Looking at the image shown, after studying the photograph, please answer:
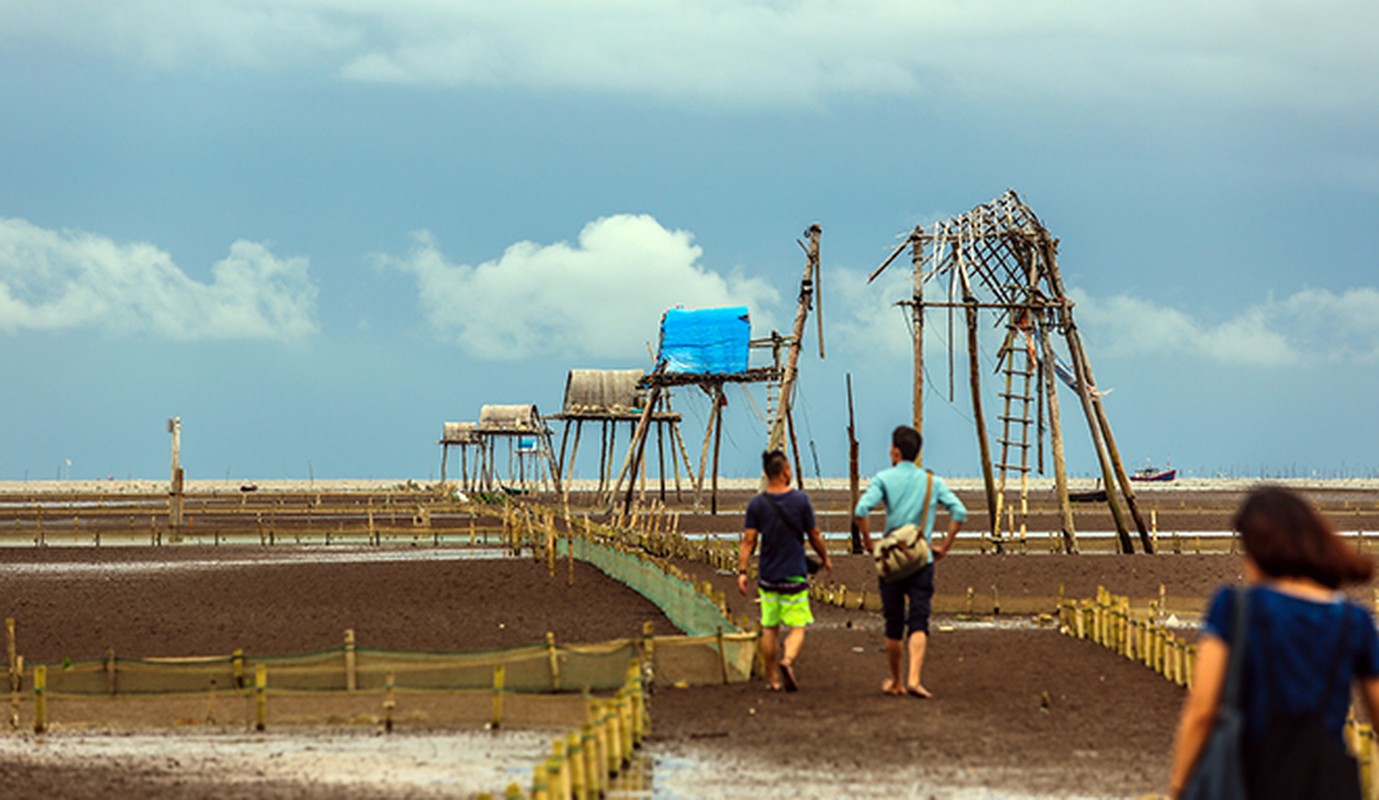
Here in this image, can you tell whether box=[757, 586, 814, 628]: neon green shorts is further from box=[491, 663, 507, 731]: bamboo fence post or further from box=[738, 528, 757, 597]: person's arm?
box=[491, 663, 507, 731]: bamboo fence post

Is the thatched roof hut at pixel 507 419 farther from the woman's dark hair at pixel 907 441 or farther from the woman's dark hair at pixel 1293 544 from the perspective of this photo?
the woman's dark hair at pixel 1293 544

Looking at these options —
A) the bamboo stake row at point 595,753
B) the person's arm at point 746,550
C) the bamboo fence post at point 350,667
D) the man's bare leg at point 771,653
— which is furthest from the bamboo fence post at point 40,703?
the man's bare leg at point 771,653

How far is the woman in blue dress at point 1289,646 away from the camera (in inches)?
173

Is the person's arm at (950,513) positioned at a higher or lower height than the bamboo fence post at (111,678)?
higher

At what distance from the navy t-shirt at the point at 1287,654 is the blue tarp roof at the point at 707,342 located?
3377 cm

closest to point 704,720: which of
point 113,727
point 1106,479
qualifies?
point 113,727

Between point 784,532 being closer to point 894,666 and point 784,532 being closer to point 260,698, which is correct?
point 894,666

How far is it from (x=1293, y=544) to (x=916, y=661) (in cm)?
668

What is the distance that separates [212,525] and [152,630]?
28599 millimetres

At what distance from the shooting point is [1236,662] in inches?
171

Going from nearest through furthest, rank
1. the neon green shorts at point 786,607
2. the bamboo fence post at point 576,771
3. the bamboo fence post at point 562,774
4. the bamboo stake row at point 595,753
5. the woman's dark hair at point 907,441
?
the bamboo stake row at point 595,753 → the bamboo fence post at point 562,774 → the bamboo fence post at point 576,771 → the woman's dark hair at point 907,441 → the neon green shorts at point 786,607

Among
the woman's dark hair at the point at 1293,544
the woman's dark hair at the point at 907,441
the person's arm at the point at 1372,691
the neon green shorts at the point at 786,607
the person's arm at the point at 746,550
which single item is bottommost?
the neon green shorts at the point at 786,607

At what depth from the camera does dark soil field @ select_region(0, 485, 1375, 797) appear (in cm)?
877

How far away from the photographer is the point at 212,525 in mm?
45594
